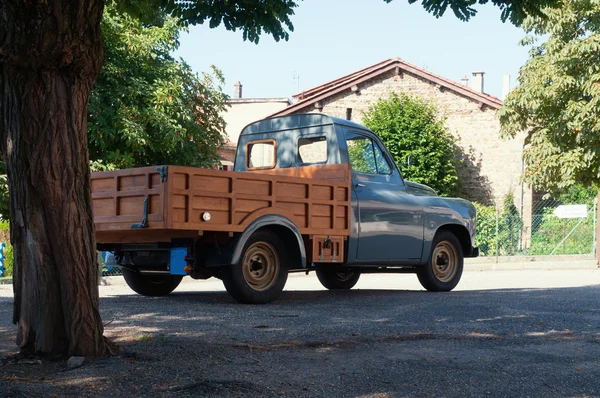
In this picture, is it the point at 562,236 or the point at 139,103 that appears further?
the point at 562,236

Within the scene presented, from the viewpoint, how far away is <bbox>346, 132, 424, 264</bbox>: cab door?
468 inches

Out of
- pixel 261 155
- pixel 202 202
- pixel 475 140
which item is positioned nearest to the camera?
pixel 202 202

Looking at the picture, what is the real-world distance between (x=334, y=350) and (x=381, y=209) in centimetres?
519

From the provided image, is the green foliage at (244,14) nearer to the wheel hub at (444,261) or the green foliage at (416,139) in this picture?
the wheel hub at (444,261)

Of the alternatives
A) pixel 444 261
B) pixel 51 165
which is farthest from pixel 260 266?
pixel 51 165

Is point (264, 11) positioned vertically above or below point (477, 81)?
below

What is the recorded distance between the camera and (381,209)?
39.6ft

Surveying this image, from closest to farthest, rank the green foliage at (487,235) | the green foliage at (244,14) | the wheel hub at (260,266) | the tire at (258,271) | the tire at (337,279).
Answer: the green foliage at (244,14)
the tire at (258,271)
the wheel hub at (260,266)
the tire at (337,279)
the green foliage at (487,235)

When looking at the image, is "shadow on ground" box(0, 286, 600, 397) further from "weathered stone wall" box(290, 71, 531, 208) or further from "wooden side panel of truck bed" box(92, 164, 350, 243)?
"weathered stone wall" box(290, 71, 531, 208)

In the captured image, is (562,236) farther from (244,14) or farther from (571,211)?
(244,14)

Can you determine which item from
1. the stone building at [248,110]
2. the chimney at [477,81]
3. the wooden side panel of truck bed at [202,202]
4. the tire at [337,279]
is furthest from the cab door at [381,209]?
the stone building at [248,110]

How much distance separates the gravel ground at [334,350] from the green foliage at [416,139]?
921 inches

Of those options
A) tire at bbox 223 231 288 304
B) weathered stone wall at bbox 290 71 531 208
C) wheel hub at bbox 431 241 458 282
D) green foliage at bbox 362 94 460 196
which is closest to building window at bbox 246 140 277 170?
tire at bbox 223 231 288 304

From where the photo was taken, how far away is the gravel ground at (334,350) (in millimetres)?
5566
